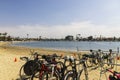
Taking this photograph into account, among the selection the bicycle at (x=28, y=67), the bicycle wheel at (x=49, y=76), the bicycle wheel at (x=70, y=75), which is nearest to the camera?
the bicycle wheel at (x=49, y=76)

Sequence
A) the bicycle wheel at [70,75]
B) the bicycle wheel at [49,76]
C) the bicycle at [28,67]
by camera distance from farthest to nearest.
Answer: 1. the bicycle at [28,67]
2. the bicycle wheel at [70,75]
3. the bicycle wheel at [49,76]

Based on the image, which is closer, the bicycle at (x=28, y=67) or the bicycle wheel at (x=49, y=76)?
the bicycle wheel at (x=49, y=76)

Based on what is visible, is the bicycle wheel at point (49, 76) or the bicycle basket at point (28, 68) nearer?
the bicycle wheel at point (49, 76)

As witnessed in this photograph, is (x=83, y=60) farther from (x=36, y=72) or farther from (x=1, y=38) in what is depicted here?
(x=1, y=38)

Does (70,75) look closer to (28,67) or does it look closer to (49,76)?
(49,76)

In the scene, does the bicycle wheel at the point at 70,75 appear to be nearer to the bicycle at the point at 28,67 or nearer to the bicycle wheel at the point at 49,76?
the bicycle wheel at the point at 49,76

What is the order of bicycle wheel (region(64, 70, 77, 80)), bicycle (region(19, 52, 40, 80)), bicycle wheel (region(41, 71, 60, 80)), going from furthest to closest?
bicycle (region(19, 52, 40, 80)) → bicycle wheel (region(64, 70, 77, 80)) → bicycle wheel (region(41, 71, 60, 80))

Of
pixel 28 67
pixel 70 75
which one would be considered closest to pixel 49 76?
pixel 70 75

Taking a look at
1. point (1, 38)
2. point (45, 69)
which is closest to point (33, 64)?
point (45, 69)

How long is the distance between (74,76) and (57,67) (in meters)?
0.77

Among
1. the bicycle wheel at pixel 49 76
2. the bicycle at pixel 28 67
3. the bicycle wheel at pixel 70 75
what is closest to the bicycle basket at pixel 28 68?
the bicycle at pixel 28 67

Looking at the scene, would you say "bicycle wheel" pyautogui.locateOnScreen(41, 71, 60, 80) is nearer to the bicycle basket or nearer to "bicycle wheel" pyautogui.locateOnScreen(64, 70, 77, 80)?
"bicycle wheel" pyautogui.locateOnScreen(64, 70, 77, 80)

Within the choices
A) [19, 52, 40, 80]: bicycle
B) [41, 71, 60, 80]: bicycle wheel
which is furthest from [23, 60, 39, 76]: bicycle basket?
[41, 71, 60, 80]: bicycle wheel

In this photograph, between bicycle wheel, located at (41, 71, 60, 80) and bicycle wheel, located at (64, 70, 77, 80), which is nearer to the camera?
bicycle wheel, located at (41, 71, 60, 80)
